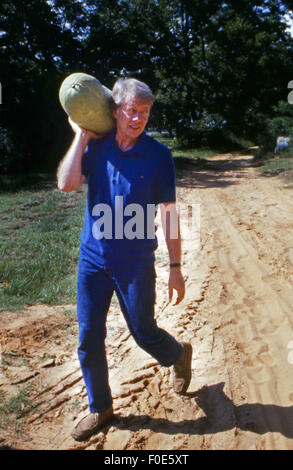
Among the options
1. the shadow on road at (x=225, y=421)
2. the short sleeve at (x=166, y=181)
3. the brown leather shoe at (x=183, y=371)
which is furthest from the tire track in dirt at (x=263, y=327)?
the short sleeve at (x=166, y=181)

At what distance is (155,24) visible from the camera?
936 inches

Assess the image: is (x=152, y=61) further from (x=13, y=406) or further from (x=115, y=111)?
(x=13, y=406)

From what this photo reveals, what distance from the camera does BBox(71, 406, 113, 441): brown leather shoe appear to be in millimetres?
2627

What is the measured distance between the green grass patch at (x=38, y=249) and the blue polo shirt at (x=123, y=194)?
2.31 metres

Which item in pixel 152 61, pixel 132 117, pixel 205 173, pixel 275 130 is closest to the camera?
pixel 132 117

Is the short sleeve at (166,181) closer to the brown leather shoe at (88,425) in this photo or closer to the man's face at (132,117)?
the man's face at (132,117)

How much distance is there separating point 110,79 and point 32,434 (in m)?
19.2

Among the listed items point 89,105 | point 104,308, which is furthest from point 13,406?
point 89,105

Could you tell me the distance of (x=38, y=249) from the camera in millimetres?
6199

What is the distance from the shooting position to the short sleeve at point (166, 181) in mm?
2475

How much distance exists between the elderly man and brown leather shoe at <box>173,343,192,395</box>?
0.37 metres

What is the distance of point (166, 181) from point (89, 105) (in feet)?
2.08

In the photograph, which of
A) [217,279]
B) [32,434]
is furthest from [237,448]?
[217,279]

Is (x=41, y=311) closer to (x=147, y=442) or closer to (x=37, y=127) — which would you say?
(x=147, y=442)
